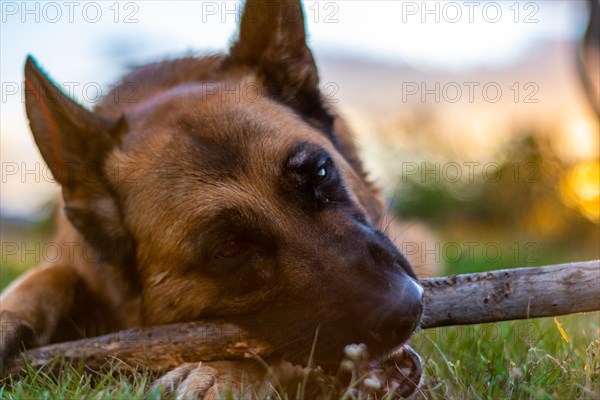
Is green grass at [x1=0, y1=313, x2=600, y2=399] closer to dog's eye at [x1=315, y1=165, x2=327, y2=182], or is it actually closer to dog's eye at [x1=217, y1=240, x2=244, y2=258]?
dog's eye at [x1=217, y1=240, x2=244, y2=258]

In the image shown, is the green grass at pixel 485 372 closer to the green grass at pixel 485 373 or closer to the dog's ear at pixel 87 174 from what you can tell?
the green grass at pixel 485 373

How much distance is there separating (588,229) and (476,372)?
878 cm

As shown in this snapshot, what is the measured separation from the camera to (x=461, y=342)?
10.7ft

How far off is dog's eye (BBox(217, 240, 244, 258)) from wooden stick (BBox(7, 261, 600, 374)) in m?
0.29

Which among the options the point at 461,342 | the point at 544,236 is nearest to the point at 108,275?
the point at 461,342

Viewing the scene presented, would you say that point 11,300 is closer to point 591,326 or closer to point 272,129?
point 272,129

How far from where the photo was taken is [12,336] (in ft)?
9.99

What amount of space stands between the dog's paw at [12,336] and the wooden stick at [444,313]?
0.23 m

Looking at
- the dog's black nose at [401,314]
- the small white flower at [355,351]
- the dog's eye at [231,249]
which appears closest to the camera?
the small white flower at [355,351]

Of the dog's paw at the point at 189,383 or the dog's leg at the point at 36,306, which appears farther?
the dog's leg at the point at 36,306

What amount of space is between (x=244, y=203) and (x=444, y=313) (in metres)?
0.91

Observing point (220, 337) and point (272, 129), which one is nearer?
point (220, 337)

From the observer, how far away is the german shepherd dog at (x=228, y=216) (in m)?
2.73

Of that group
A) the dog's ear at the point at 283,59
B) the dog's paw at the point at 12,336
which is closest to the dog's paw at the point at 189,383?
the dog's paw at the point at 12,336
